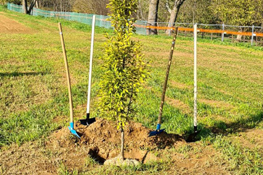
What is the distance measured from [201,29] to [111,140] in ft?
79.4

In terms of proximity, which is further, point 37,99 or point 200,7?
point 200,7

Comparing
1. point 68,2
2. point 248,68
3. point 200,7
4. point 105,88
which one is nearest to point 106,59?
point 105,88

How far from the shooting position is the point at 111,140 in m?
4.88

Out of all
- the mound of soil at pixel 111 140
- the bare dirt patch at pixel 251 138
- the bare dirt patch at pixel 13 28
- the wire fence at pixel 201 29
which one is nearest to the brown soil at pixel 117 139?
the mound of soil at pixel 111 140

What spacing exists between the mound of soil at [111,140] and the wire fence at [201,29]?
7.21 meters

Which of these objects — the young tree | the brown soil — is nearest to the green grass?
the young tree

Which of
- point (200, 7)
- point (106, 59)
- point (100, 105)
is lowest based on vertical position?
point (100, 105)

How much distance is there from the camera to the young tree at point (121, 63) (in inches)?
154

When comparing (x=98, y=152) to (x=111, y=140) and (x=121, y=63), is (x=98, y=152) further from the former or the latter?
(x=121, y=63)

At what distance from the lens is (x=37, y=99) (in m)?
6.71

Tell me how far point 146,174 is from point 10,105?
3.78m

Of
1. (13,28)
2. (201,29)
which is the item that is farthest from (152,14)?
(13,28)

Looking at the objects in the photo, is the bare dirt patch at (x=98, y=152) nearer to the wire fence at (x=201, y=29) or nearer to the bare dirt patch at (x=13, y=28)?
the wire fence at (x=201, y=29)

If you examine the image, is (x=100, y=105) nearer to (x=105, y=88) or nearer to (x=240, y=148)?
(x=105, y=88)
